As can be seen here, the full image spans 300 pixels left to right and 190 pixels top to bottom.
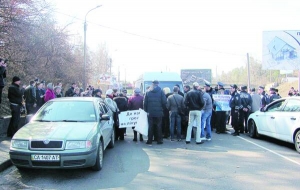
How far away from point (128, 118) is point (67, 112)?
3.10m

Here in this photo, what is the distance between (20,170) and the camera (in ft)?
19.7

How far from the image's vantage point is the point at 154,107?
9023 millimetres

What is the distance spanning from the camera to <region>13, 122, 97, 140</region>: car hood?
18.1ft

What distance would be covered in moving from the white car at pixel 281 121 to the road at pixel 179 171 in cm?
48

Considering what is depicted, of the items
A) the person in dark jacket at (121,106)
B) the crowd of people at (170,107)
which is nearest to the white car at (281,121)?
the crowd of people at (170,107)

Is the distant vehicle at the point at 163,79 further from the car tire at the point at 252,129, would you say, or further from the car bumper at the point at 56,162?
the car bumper at the point at 56,162

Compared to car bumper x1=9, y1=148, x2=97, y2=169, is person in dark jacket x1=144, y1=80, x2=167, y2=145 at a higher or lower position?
higher

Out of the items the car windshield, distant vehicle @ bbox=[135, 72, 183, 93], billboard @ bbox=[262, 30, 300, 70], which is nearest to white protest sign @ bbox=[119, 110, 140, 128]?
the car windshield

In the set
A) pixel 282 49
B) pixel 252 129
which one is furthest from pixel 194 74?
pixel 252 129

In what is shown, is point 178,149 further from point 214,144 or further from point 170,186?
point 170,186

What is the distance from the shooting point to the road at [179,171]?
5.25 metres

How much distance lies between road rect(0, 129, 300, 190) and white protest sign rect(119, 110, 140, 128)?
108 cm

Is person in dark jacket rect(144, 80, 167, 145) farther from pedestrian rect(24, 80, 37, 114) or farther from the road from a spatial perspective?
pedestrian rect(24, 80, 37, 114)

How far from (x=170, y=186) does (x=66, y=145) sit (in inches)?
83.5
